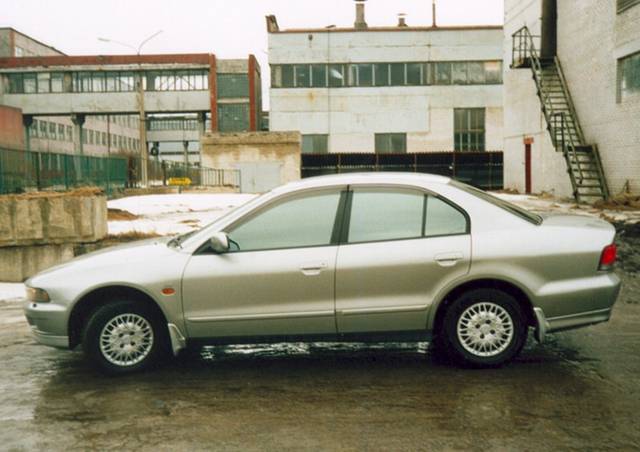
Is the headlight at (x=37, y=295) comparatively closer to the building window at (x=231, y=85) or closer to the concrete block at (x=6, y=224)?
the concrete block at (x=6, y=224)

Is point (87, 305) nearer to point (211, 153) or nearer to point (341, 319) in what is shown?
point (341, 319)

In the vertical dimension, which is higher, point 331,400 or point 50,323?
point 50,323

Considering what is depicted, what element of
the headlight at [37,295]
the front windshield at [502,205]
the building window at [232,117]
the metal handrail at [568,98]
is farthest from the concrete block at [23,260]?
the building window at [232,117]

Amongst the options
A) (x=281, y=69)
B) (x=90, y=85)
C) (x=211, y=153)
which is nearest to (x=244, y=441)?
(x=211, y=153)

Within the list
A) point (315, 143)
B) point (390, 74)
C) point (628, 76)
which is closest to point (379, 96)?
point (390, 74)

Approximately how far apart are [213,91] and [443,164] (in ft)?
77.9

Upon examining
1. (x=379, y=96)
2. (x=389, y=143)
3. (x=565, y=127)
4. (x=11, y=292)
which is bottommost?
(x=11, y=292)

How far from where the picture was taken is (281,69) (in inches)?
2041

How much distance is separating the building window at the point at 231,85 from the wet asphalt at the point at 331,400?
56.7m

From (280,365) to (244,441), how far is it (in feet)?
5.92

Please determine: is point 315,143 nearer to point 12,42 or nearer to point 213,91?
point 213,91

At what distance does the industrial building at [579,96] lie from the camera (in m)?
22.9

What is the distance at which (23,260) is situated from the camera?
11703 mm

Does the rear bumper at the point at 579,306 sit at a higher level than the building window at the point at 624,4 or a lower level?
lower
